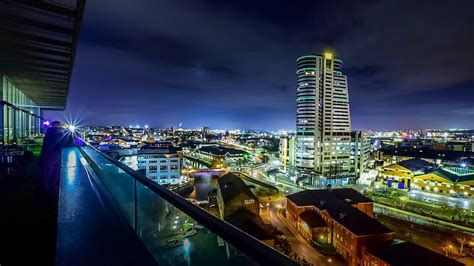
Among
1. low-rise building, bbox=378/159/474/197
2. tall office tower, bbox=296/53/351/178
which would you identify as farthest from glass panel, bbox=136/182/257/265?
tall office tower, bbox=296/53/351/178

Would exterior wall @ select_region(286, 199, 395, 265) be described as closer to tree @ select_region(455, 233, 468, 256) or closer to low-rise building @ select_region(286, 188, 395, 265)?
low-rise building @ select_region(286, 188, 395, 265)

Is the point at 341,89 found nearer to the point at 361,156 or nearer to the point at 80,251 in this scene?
the point at 361,156

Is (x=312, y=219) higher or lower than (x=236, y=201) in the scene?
lower

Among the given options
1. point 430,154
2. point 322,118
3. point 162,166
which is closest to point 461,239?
point 322,118


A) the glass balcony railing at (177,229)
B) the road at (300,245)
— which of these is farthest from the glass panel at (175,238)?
the road at (300,245)

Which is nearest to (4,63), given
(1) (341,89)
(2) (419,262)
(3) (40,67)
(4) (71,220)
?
(3) (40,67)

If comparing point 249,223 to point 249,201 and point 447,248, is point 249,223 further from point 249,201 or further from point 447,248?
point 447,248
